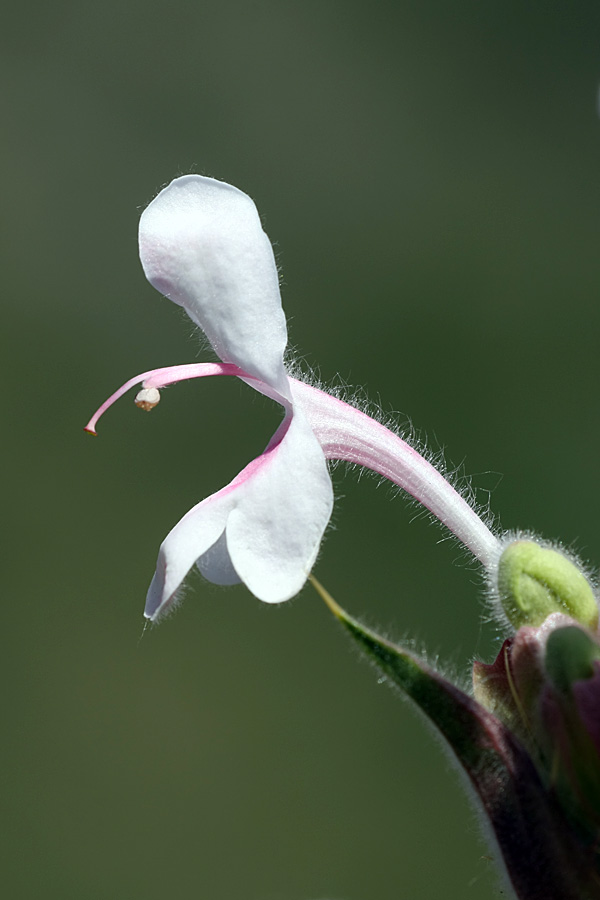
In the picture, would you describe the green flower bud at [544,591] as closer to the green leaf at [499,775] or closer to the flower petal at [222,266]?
the green leaf at [499,775]

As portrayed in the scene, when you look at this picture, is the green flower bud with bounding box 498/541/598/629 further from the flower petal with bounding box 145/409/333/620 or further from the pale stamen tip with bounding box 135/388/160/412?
the pale stamen tip with bounding box 135/388/160/412

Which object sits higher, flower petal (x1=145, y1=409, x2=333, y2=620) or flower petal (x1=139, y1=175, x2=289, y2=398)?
flower petal (x1=139, y1=175, x2=289, y2=398)

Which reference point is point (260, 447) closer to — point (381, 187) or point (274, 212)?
point (274, 212)

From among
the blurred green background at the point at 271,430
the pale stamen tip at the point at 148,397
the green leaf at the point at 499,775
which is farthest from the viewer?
the blurred green background at the point at 271,430

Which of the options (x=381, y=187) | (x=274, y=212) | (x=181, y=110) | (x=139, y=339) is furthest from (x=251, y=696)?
(x=181, y=110)

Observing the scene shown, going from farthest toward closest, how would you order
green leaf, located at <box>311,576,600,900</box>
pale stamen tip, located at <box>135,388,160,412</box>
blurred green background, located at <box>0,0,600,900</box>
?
blurred green background, located at <box>0,0,600,900</box>, pale stamen tip, located at <box>135,388,160,412</box>, green leaf, located at <box>311,576,600,900</box>

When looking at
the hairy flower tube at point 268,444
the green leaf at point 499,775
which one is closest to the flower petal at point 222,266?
the hairy flower tube at point 268,444

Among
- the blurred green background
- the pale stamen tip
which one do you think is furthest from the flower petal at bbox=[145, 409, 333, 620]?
the blurred green background
